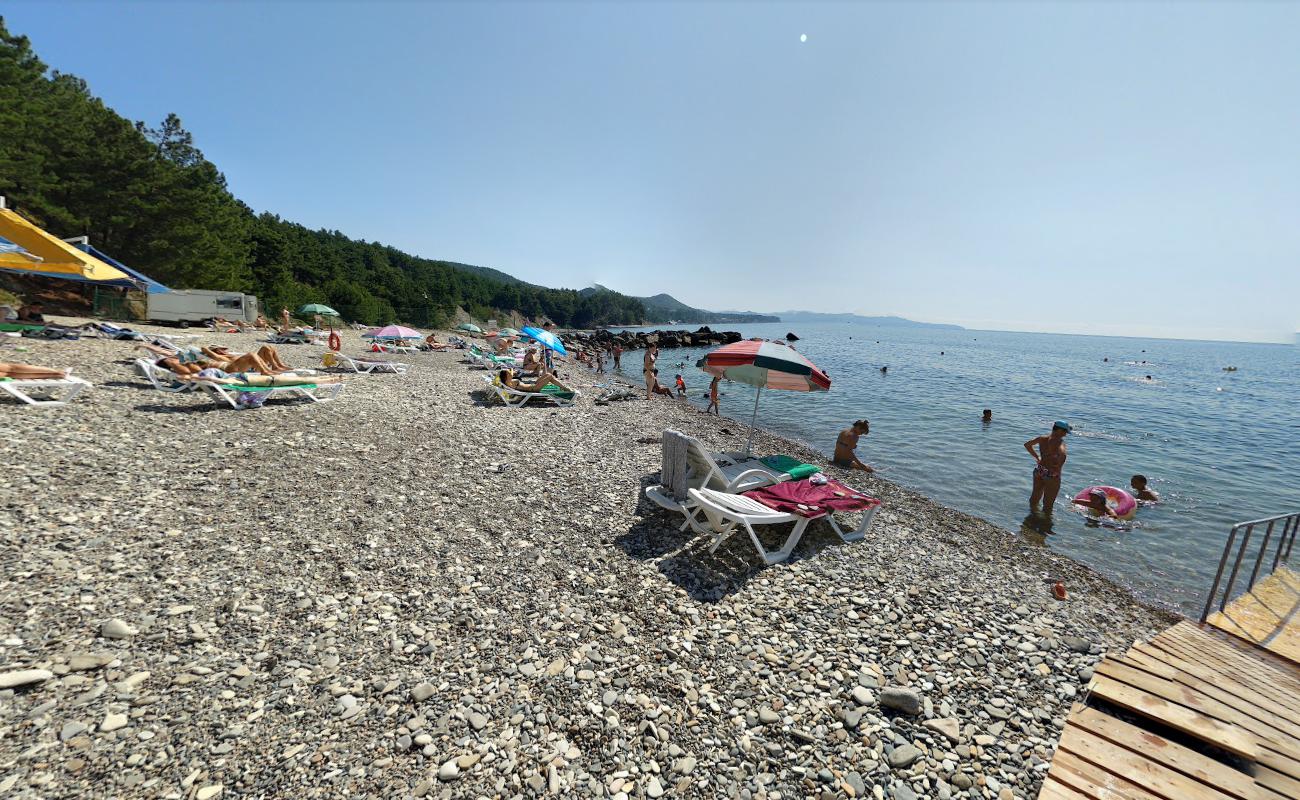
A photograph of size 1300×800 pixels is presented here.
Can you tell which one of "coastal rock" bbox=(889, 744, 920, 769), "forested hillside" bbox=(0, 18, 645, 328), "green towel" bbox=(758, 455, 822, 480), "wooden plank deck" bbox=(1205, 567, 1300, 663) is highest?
"forested hillside" bbox=(0, 18, 645, 328)

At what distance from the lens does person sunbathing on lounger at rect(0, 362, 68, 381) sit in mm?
7719

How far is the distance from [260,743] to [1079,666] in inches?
253

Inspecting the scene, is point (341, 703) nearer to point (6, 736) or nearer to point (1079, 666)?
point (6, 736)

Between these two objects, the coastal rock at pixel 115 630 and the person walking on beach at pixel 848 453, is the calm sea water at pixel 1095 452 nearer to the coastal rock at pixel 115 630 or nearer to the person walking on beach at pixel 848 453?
the person walking on beach at pixel 848 453

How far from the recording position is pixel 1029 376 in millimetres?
46125

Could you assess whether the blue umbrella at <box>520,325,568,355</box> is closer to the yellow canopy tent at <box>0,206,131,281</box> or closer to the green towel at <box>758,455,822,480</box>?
the green towel at <box>758,455,822,480</box>

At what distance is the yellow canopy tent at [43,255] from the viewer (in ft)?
26.4

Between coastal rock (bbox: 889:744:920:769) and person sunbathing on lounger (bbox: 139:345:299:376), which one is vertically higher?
person sunbathing on lounger (bbox: 139:345:299:376)

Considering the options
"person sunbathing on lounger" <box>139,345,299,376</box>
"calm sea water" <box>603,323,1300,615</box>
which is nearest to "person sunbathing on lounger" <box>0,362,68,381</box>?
"person sunbathing on lounger" <box>139,345,299,376</box>

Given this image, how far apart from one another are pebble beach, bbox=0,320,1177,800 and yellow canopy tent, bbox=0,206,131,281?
329 cm

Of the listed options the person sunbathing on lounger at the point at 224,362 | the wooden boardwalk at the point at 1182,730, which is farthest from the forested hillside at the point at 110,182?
the wooden boardwalk at the point at 1182,730

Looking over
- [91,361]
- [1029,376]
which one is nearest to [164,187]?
[91,361]

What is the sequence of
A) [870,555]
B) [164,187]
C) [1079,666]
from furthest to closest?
[164,187], [870,555], [1079,666]

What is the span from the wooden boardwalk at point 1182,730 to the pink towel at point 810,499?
2726 millimetres
